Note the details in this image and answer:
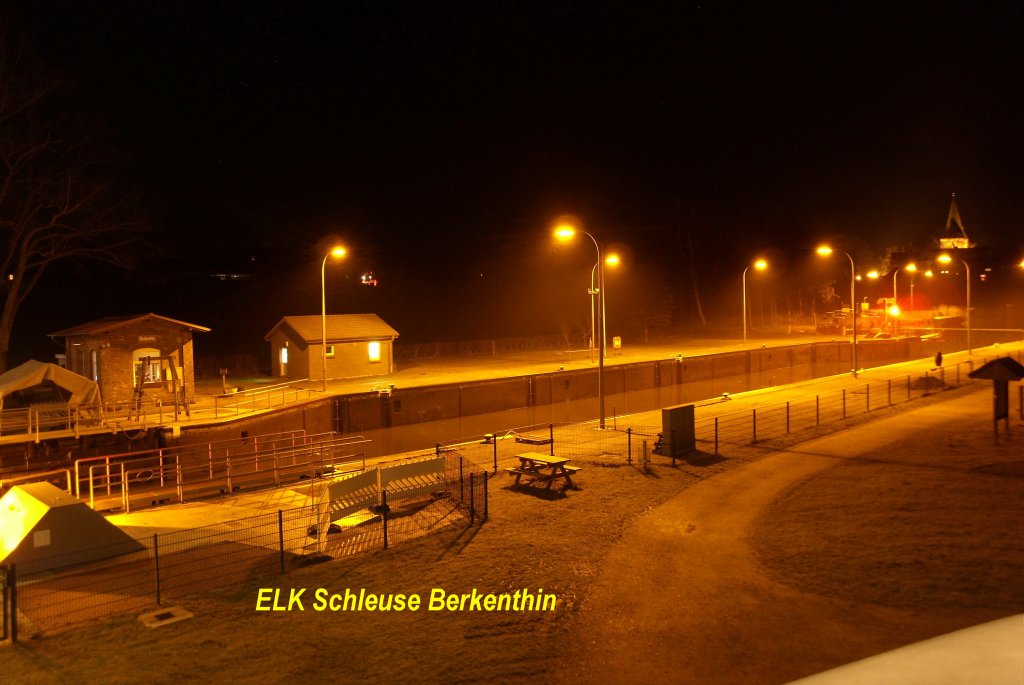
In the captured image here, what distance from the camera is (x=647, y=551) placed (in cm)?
1250

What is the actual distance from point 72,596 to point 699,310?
94.2 meters

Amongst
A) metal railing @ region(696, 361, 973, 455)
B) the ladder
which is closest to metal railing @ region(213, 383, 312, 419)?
the ladder

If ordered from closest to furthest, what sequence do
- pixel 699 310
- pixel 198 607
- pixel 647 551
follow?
pixel 198 607, pixel 647 551, pixel 699 310

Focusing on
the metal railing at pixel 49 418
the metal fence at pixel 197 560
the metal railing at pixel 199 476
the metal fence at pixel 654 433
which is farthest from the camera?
the metal railing at pixel 49 418

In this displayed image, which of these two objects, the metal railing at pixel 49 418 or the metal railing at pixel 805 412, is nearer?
the metal railing at pixel 805 412

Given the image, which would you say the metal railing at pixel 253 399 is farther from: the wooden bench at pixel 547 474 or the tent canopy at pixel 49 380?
the wooden bench at pixel 547 474

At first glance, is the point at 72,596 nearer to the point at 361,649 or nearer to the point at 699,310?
the point at 361,649

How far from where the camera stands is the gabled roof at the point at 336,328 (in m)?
43.9

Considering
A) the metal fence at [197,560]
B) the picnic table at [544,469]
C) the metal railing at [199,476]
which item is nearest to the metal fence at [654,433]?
the picnic table at [544,469]

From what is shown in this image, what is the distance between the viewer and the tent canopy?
26.7 m

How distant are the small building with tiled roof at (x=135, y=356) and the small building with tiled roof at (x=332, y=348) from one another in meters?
10.1

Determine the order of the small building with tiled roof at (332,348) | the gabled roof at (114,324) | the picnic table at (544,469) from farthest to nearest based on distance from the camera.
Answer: the small building with tiled roof at (332,348) → the gabled roof at (114,324) → the picnic table at (544,469)

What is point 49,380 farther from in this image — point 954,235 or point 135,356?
point 954,235

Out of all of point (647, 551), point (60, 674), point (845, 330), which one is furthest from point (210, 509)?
point (845, 330)
